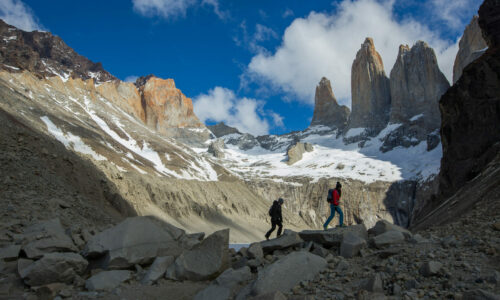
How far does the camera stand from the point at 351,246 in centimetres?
875

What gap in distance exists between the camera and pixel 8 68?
99.1m

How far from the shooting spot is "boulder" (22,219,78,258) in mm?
8930

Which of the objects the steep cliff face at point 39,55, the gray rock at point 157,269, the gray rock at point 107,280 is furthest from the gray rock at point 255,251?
the steep cliff face at point 39,55

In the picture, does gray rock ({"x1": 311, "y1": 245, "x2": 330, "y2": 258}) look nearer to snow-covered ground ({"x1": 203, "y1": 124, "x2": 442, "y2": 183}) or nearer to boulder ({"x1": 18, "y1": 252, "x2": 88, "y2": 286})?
boulder ({"x1": 18, "y1": 252, "x2": 88, "y2": 286})

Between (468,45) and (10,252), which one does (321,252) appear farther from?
(468,45)

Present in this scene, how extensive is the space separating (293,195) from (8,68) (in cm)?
9689

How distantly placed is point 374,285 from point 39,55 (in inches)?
7944

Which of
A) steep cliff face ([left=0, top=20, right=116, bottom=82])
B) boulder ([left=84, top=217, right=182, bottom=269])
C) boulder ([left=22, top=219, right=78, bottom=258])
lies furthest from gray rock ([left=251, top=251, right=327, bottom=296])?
steep cliff face ([left=0, top=20, right=116, bottom=82])

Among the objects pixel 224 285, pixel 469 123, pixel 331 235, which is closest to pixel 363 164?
pixel 469 123

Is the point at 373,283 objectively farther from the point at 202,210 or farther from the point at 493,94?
the point at 202,210

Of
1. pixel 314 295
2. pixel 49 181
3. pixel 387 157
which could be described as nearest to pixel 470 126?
pixel 314 295

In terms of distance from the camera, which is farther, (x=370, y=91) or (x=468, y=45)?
(x=370, y=91)

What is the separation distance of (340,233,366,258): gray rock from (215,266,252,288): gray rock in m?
2.73

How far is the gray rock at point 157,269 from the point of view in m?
8.87
